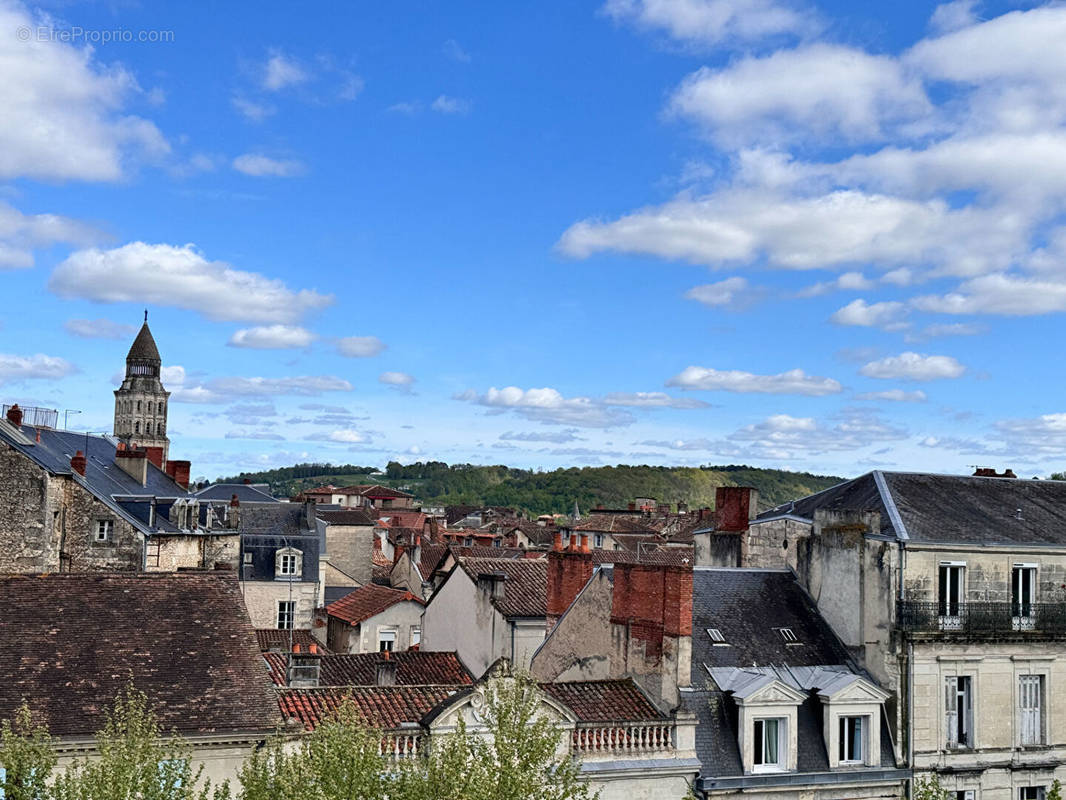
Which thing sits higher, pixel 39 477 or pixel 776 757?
pixel 39 477

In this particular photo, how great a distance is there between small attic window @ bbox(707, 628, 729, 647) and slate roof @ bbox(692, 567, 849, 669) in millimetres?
102

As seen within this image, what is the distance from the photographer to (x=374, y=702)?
22.2m

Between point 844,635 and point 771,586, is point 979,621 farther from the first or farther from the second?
point 771,586

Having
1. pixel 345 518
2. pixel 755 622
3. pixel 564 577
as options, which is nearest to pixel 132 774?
pixel 564 577

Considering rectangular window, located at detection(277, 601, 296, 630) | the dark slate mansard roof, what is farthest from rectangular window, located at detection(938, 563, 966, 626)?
rectangular window, located at detection(277, 601, 296, 630)

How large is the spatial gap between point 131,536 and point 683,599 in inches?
877

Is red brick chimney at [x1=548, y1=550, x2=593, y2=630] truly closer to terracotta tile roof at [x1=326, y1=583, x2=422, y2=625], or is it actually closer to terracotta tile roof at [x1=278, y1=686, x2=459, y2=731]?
terracotta tile roof at [x1=278, y1=686, x2=459, y2=731]

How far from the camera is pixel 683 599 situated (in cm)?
2420

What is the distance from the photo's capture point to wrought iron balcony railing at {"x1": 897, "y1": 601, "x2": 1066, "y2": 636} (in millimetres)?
25594

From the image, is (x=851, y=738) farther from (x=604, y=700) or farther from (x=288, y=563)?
(x=288, y=563)

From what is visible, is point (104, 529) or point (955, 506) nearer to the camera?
point (955, 506)

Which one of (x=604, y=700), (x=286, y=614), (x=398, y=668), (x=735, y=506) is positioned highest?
(x=735, y=506)

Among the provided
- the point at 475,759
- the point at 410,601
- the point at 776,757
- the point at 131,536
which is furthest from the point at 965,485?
the point at 131,536

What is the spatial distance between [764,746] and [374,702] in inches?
358
